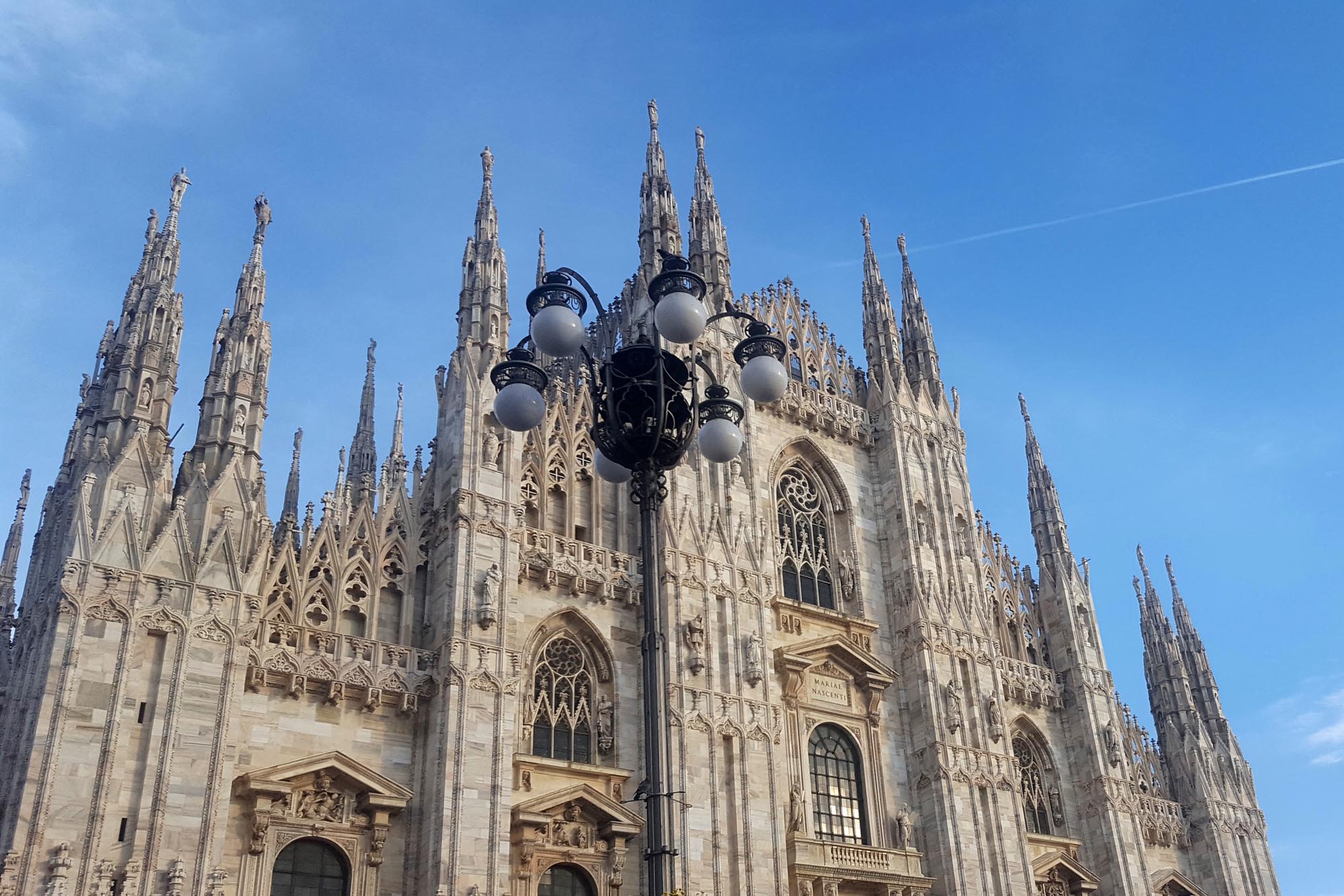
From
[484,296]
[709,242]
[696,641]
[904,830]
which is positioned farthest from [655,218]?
[904,830]

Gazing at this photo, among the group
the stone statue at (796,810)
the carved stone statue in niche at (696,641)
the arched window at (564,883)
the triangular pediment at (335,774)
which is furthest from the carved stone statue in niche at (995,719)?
the triangular pediment at (335,774)

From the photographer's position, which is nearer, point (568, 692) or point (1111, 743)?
point (568, 692)

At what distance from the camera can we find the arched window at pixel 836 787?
26.7 m

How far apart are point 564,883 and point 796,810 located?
591 cm

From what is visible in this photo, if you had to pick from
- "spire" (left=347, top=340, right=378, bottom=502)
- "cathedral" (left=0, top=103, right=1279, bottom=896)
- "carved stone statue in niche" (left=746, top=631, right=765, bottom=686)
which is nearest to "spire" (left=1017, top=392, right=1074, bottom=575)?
"cathedral" (left=0, top=103, right=1279, bottom=896)

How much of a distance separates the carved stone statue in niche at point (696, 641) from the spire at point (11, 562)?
47.6 feet

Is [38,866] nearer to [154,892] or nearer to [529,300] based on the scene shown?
[154,892]

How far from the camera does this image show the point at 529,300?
558 inches

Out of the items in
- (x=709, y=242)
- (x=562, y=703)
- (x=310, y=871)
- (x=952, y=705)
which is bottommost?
(x=310, y=871)

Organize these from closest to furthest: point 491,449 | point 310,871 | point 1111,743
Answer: point 310,871 → point 491,449 → point 1111,743

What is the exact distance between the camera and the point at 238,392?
22016 millimetres

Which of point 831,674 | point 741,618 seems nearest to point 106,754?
point 741,618

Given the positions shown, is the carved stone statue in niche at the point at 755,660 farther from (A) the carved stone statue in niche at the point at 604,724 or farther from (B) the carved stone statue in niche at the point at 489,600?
→ (B) the carved stone statue in niche at the point at 489,600

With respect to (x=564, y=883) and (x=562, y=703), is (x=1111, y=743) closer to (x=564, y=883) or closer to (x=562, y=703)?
(x=562, y=703)
